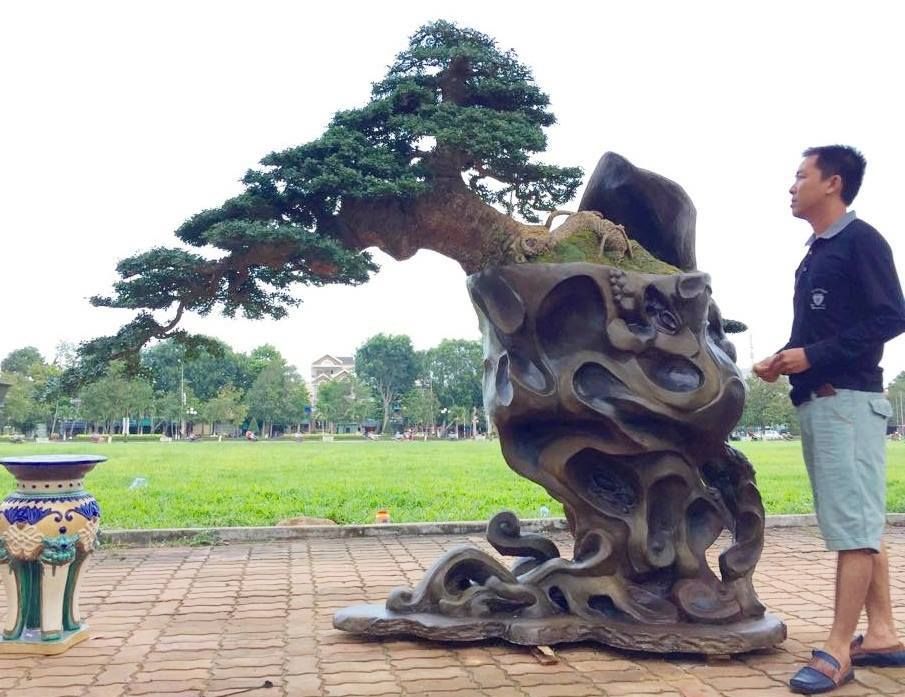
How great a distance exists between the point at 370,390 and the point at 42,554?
60.4 metres

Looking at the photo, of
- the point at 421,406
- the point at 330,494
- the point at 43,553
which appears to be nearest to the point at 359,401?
the point at 421,406

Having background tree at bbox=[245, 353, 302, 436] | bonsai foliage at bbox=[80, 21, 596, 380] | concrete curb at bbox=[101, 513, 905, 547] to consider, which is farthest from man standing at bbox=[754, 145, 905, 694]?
background tree at bbox=[245, 353, 302, 436]

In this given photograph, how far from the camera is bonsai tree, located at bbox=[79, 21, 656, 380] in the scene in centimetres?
493

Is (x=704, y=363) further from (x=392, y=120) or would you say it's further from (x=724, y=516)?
(x=392, y=120)

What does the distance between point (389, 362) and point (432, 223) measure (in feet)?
192

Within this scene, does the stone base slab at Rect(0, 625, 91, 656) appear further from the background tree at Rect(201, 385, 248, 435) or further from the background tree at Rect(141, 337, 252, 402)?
the background tree at Rect(201, 385, 248, 435)

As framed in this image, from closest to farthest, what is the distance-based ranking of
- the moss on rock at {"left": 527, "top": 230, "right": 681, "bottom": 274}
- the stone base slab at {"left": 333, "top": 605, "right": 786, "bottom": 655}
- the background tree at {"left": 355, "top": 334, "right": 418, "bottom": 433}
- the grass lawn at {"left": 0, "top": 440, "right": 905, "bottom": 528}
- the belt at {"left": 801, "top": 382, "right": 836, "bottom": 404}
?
the belt at {"left": 801, "top": 382, "right": 836, "bottom": 404} → the stone base slab at {"left": 333, "top": 605, "right": 786, "bottom": 655} → the moss on rock at {"left": 527, "top": 230, "right": 681, "bottom": 274} → the grass lawn at {"left": 0, "top": 440, "right": 905, "bottom": 528} → the background tree at {"left": 355, "top": 334, "right": 418, "bottom": 433}

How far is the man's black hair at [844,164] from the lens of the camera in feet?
11.7

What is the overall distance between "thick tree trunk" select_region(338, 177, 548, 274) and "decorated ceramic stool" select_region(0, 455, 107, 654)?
6.84 feet

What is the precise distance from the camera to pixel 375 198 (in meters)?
5.01

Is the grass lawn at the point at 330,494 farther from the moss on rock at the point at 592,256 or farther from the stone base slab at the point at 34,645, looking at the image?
the moss on rock at the point at 592,256

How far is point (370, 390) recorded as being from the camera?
64188 millimetres

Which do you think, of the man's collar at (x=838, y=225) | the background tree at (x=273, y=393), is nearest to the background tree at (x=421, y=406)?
the background tree at (x=273, y=393)

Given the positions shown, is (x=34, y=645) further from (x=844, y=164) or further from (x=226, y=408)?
(x=226, y=408)
